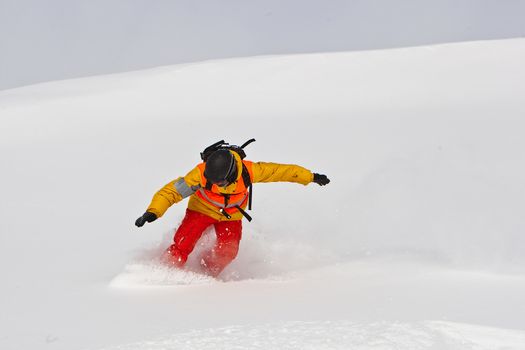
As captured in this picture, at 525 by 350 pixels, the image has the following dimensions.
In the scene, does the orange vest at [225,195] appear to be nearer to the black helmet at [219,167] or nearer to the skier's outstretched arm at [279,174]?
the skier's outstretched arm at [279,174]

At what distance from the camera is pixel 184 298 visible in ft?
11.1

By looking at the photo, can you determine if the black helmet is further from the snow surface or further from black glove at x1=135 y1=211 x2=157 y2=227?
the snow surface

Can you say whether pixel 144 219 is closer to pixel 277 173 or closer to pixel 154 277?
pixel 154 277

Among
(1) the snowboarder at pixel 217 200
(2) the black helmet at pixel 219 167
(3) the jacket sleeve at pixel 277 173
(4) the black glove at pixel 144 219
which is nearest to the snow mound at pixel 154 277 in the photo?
(1) the snowboarder at pixel 217 200

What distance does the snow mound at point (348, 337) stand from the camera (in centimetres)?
255

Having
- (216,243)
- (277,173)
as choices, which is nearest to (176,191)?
(216,243)

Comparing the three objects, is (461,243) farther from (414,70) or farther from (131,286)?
(414,70)

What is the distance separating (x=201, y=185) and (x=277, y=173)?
56 centimetres

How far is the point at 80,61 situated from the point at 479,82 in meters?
41.1

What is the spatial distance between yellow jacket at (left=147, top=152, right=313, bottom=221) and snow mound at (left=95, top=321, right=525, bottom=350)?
143 cm

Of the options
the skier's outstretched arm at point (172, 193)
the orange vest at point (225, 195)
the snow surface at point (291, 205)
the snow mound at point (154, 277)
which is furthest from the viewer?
the orange vest at point (225, 195)

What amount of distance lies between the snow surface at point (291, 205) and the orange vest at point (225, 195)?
0.55m

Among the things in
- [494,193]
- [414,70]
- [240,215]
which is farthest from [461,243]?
[414,70]

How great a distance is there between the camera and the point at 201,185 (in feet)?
13.7
